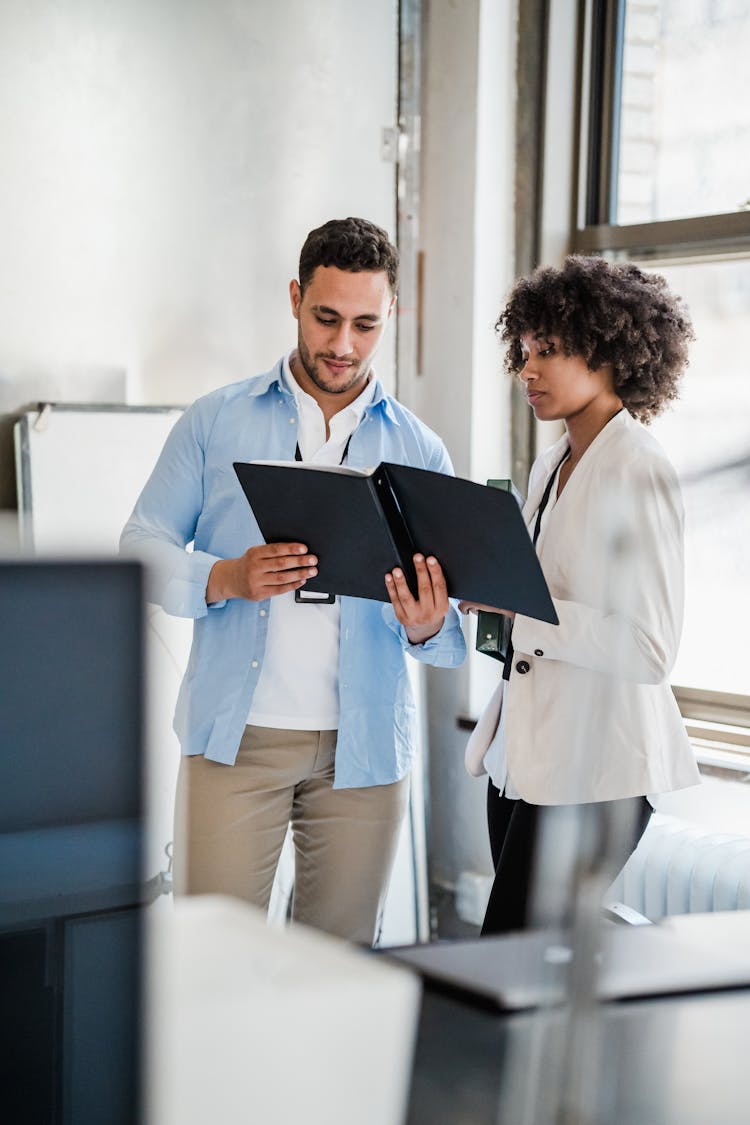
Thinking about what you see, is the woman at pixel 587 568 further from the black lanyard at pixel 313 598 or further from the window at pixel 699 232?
the window at pixel 699 232

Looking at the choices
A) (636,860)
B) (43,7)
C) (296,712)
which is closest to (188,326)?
(43,7)

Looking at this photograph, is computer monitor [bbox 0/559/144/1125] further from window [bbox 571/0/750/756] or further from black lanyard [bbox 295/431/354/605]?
window [bbox 571/0/750/756]

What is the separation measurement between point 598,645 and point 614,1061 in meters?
0.97

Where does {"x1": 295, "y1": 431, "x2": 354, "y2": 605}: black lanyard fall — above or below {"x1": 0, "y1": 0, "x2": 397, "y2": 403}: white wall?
below

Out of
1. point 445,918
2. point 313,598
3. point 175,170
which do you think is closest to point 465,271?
point 175,170

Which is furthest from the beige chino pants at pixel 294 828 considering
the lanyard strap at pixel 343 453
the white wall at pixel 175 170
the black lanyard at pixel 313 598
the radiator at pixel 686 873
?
the white wall at pixel 175 170

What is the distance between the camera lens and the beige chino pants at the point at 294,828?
1.90 metres

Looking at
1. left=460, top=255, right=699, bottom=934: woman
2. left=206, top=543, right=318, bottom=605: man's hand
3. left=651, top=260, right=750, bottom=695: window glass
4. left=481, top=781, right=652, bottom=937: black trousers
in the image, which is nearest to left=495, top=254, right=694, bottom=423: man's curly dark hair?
left=460, top=255, right=699, bottom=934: woman

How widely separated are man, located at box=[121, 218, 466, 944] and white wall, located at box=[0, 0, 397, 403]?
30.8 inches

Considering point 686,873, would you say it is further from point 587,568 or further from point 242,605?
point 242,605

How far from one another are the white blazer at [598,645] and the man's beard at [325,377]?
0.41m

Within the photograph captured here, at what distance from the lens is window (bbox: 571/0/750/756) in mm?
2967

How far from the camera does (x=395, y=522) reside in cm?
170

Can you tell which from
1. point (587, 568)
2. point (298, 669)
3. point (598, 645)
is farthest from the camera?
point (298, 669)
